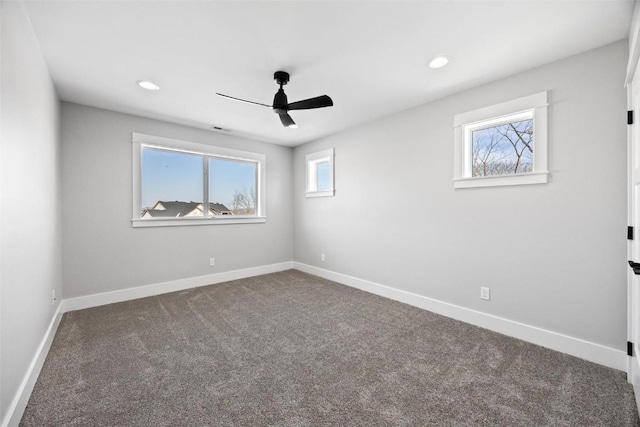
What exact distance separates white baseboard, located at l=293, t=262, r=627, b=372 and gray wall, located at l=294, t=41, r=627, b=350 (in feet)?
0.17

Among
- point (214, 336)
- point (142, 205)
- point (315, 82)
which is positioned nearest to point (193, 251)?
point (142, 205)

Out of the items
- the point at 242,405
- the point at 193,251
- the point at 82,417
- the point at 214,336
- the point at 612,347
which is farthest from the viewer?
the point at 193,251

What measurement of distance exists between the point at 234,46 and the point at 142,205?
2728mm

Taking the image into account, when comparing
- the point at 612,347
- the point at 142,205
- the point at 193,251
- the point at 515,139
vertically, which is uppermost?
the point at 515,139

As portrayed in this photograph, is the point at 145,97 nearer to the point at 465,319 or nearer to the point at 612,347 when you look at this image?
the point at 465,319

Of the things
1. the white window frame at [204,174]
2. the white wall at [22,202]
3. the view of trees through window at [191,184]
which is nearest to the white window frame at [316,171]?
the white window frame at [204,174]

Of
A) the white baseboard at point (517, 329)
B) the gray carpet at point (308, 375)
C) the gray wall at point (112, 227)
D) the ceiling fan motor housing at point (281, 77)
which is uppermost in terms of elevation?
the ceiling fan motor housing at point (281, 77)

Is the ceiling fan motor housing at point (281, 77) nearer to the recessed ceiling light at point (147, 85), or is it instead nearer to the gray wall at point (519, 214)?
the recessed ceiling light at point (147, 85)

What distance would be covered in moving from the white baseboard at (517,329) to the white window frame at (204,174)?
2386 mm

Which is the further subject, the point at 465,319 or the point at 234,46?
the point at 465,319

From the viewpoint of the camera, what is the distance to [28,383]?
174 centimetres

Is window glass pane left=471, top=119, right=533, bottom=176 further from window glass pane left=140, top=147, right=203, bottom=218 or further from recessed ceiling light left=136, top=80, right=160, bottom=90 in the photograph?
window glass pane left=140, top=147, right=203, bottom=218

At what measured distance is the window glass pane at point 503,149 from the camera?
261 centimetres

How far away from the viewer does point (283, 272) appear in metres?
5.11
